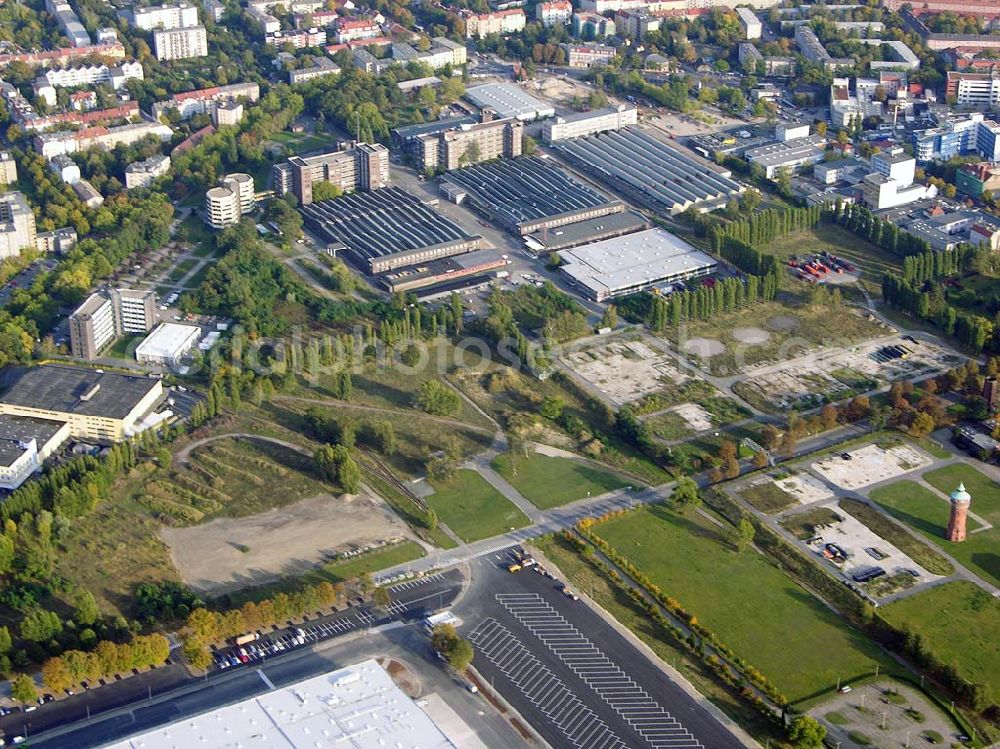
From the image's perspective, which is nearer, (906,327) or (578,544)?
(578,544)

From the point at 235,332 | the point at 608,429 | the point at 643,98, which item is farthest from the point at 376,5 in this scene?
the point at 608,429

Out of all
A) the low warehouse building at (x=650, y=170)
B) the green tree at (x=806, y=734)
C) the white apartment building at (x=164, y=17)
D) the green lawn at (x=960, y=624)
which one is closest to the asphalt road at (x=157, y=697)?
the green tree at (x=806, y=734)

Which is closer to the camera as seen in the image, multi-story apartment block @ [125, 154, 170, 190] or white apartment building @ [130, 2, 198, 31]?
multi-story apartment block @ [125, 154, 170, 190]

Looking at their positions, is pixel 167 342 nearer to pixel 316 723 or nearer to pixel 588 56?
pixel 316 723

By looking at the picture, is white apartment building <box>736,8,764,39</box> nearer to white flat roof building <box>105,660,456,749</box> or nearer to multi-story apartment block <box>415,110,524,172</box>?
multi-story apartment block <box>415,110,524,172</box>

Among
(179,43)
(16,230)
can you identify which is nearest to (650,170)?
(16,230)

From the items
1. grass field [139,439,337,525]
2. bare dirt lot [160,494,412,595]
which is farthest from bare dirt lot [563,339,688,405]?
grass field [139,439,337,525]

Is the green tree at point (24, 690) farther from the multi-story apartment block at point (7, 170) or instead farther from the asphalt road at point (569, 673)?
the multi-story apartment block at point (7, 170)

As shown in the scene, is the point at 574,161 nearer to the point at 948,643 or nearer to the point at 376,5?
the point at 376,5
